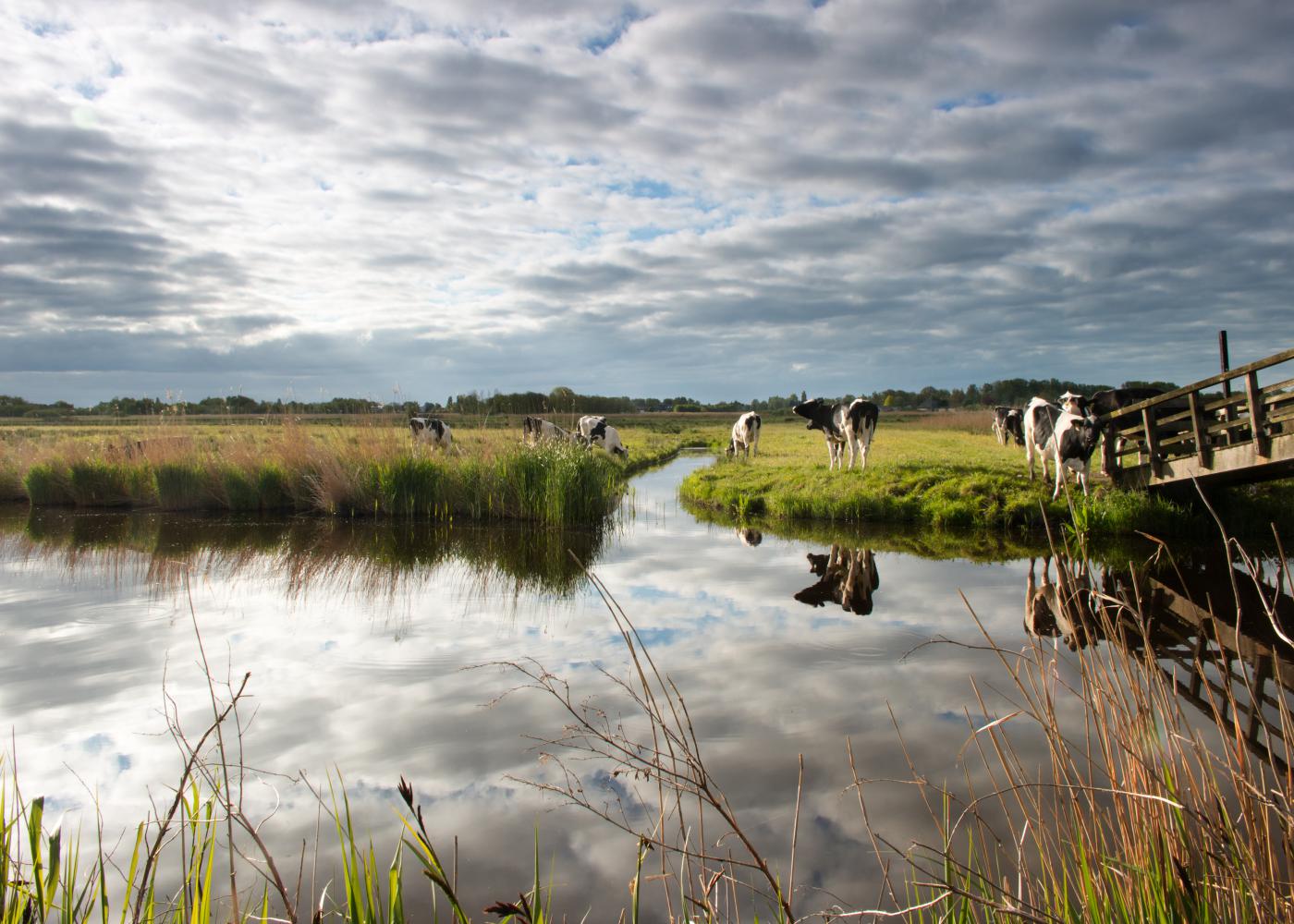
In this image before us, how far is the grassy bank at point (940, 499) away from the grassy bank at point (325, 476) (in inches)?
127

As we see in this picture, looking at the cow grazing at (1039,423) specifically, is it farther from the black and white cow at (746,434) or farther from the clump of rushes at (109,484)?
the clump of rushes at (109,484)

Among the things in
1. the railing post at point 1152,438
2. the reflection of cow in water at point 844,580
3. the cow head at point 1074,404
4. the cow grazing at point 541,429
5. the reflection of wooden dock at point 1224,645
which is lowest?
the reflection of wooden dock at point 1224,645

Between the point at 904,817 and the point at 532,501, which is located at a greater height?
the point at 532,501

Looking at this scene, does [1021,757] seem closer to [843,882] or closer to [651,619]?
[843,882]

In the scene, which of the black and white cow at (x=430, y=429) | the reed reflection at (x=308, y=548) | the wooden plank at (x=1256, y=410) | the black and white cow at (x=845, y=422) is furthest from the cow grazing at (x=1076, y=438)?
the black and white cow at (x=430, y=429)

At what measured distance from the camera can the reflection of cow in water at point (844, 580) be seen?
31.5 ft

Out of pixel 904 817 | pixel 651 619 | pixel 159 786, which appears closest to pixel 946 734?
pixel 904 817

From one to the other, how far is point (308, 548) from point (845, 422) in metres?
12.6

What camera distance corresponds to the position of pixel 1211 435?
42.9 feet

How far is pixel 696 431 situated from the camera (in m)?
50.8

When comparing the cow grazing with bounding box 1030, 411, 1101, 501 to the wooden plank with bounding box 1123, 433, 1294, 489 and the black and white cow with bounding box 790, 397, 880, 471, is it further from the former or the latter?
the black and white cow with bounding box 790, 397, 880, 471

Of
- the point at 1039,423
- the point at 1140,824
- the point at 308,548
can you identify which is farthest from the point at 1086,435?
the point at 1140,824

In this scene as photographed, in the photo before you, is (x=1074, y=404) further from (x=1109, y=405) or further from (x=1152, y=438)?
(x=1109, y=405)

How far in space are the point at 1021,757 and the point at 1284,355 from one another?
7.93 meters
